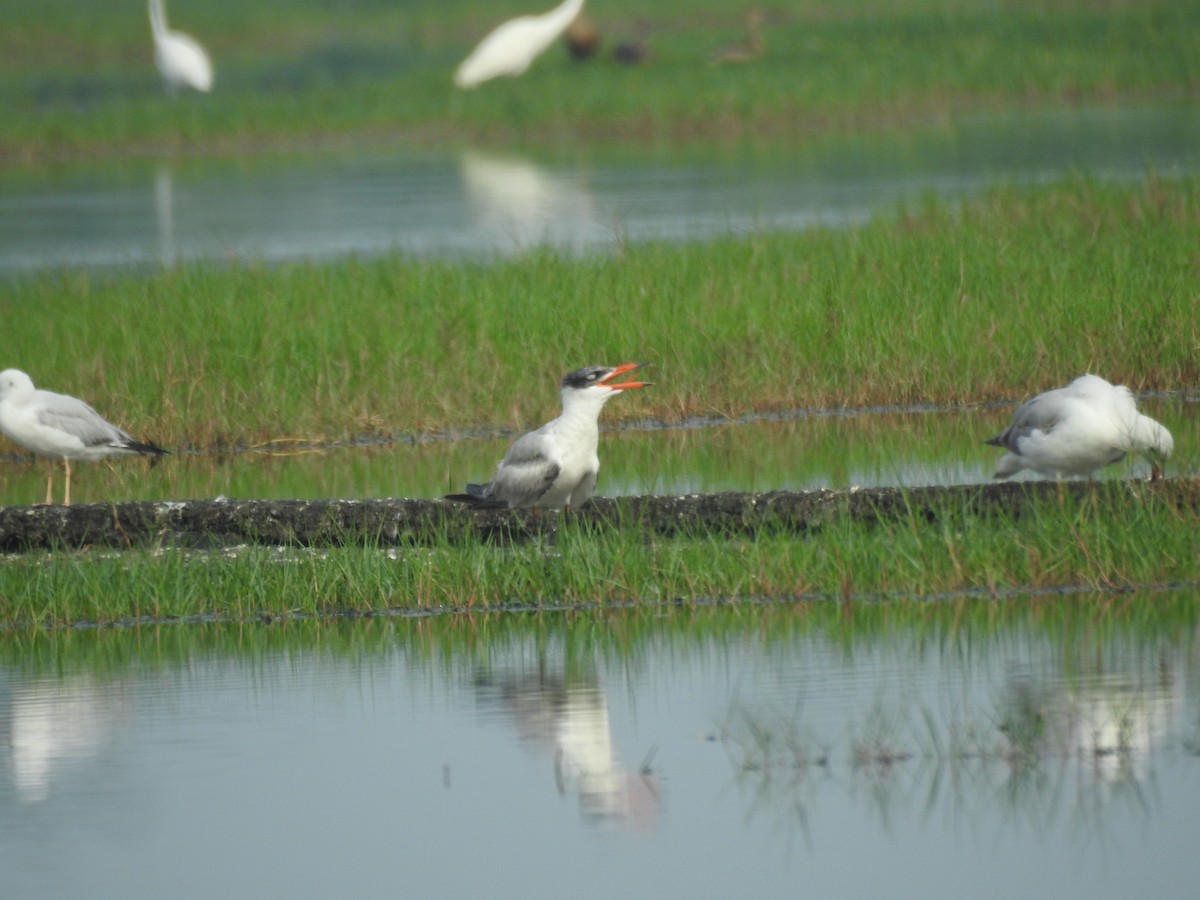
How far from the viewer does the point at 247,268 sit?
17250 millimetres

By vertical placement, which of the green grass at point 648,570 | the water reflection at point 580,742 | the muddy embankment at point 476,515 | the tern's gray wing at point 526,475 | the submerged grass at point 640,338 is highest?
the submerged grass at point 640,338

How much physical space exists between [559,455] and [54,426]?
3.12 m

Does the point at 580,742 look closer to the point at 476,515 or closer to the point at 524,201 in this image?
the point at 476,515

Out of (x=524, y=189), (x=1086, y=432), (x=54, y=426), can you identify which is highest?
(x=524, y=189)

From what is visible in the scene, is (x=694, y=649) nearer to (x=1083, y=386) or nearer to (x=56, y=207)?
(x=1083, y=386)

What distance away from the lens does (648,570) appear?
27.6ft

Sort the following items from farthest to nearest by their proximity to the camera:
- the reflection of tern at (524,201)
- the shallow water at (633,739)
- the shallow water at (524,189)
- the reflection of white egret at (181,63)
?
1. the reflection of white egret at (181,63)
2. the reflection of tern at (524,201)
3. the shallow water at (524,189)
4. the shallow water at (633,739)

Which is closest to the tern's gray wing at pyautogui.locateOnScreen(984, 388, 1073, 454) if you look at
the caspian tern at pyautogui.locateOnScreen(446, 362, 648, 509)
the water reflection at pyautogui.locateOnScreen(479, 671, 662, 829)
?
the caspian tern at pyautogui.locateOnScreen(446, 362, 648, 509)

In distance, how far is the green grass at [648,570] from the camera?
8.12 meters

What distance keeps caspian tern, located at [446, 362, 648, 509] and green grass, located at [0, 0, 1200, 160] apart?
1130 inches

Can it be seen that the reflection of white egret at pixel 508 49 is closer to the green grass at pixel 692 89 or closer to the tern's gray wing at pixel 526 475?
the green grass at pixel 692 89

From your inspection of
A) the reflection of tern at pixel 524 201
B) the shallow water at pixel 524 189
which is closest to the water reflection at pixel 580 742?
the shallow water at pixel 524 189

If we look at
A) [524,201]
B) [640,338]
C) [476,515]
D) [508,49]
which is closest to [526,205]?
[524,201]

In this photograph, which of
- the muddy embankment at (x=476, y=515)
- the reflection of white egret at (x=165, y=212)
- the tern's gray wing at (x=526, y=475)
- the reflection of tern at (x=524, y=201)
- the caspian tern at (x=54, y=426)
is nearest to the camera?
the muddy embankment at (x=476, y=515)
